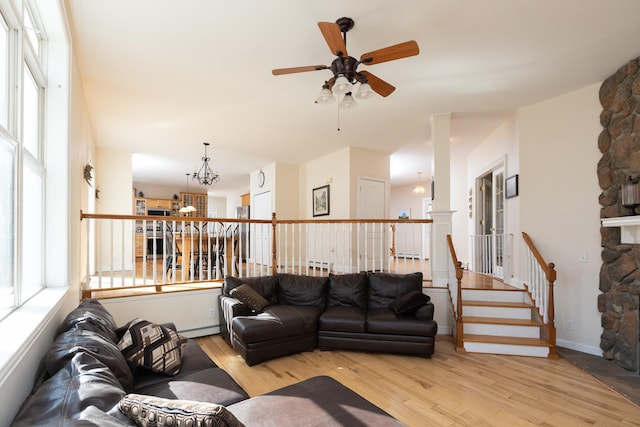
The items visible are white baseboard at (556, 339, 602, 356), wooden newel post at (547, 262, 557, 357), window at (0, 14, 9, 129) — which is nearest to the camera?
window at (0, 14, 9, 129)

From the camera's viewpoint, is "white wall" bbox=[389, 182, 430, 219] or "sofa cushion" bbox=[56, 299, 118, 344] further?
"white wall" bbox=[389, 182, 430, 219]

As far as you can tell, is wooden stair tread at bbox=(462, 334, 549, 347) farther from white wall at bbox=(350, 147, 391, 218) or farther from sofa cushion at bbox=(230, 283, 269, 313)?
white wall at bbox=(350, 147, 391, 218)

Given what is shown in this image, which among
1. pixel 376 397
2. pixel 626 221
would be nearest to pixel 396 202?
pixel 626 221

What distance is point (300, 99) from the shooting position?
4.15 m

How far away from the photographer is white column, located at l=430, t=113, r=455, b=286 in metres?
4.53

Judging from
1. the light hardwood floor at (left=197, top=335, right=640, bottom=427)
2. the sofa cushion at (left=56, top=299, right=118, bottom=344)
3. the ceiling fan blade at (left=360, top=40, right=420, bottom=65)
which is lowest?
the light hardwood floor at (left=197, top=335, right=640, bottom=427)

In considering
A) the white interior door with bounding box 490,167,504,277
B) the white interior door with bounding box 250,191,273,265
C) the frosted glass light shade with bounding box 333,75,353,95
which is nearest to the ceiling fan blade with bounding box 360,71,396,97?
the frosted glass light shade with bounding box 333,75,353,95

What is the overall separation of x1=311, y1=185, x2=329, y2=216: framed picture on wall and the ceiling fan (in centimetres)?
423

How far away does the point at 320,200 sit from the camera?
7.37 meters

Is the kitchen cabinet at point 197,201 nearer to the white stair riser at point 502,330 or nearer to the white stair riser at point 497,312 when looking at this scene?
the white stair riser at point 497,312

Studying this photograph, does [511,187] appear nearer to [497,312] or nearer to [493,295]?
[493,295]

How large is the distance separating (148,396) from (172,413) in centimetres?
27

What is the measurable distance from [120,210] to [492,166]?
727cm

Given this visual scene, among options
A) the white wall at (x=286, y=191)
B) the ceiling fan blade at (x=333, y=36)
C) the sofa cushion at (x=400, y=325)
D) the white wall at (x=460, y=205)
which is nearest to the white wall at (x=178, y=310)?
the sofa cushion at (x=400, y=325)
